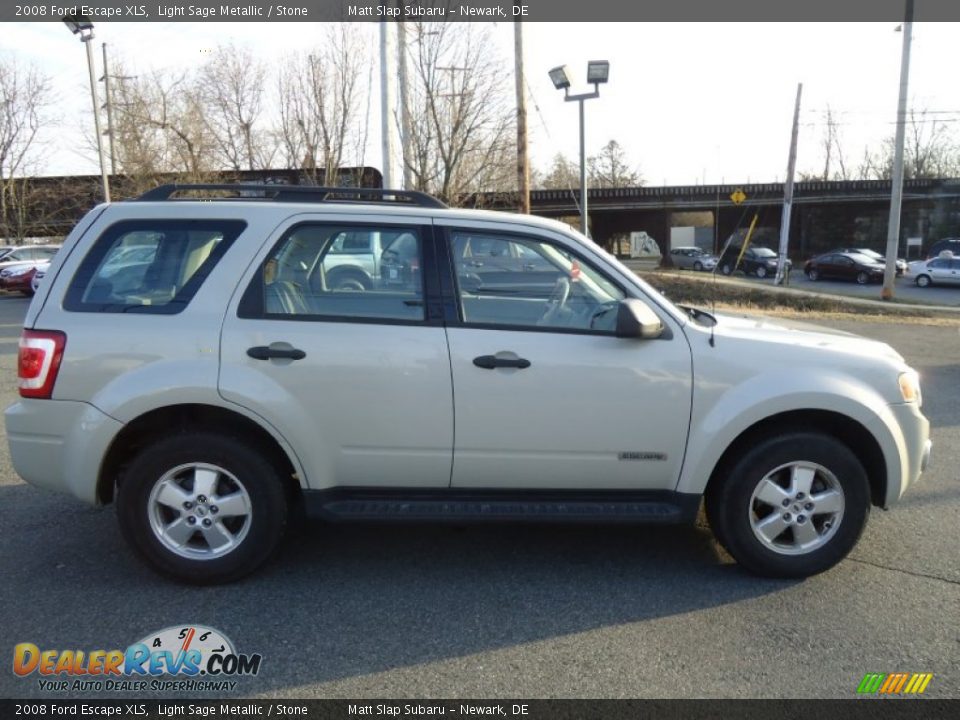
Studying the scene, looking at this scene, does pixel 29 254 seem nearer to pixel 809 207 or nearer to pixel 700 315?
pixel 700 315

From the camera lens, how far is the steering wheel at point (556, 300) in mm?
3895

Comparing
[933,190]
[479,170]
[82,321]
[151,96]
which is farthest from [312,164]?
[933,190]

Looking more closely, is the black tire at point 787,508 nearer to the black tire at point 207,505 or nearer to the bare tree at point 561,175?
the black tire at point 207,505

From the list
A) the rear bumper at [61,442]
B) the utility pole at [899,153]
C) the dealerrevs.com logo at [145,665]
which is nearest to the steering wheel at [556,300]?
the dealerrevs.com logo at [145,665]

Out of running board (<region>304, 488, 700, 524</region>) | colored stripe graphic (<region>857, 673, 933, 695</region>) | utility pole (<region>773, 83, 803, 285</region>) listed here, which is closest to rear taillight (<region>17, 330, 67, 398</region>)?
running board (<region>304, 488, 700, 524</region>)

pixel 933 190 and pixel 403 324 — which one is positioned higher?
pixel 933 190

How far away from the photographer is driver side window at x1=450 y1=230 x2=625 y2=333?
3881 mm

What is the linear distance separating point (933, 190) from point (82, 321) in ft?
179

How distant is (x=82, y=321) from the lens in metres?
3.76

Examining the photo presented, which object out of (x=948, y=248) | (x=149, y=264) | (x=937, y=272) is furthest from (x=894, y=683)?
(x=948, y=248)

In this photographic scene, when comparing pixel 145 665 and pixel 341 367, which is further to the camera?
pixel 341 367

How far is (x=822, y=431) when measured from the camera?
4.00m

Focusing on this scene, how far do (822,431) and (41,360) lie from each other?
160 inches

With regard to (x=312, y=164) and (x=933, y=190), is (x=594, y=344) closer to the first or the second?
(x=312, y=164)
